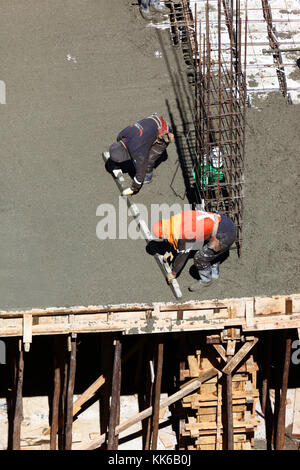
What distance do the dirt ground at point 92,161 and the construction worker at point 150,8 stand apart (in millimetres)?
175

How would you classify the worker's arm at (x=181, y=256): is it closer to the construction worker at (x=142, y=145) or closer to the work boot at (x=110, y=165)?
the construction worker at (x=142, y=145)

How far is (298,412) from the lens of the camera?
21.3m

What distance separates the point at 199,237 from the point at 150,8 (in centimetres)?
743

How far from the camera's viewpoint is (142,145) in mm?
20406

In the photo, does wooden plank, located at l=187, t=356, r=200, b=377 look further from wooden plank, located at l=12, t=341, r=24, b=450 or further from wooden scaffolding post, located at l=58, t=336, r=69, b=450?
wooden plank, located at l=12, t=341, r=24, b=450

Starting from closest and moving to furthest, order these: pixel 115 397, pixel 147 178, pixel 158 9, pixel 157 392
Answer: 1. pixel 115 397
2. pixel 157 392
3. pixel 147 178
4. pixel 158 9

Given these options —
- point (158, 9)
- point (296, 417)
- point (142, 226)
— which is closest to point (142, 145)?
point (142, 226)

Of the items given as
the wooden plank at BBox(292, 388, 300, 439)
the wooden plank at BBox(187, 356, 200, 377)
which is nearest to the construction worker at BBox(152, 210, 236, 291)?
the wooden plank at BBox(187, 356, 200, 377)

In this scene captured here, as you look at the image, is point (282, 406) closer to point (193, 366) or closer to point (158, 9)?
point (193, 366)

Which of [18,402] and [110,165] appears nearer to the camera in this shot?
[18,402]

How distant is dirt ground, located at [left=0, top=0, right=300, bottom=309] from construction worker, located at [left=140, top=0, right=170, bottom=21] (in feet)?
0.57

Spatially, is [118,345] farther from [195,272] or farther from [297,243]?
[297,243]

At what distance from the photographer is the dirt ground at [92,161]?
19.3m

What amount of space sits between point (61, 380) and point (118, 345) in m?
2.03
